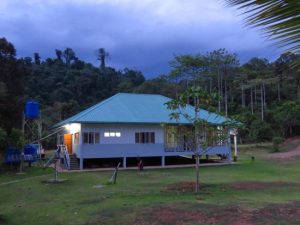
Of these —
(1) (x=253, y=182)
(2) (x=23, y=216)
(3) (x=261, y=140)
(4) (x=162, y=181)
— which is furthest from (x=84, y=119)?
(3) (x=261, y=140)

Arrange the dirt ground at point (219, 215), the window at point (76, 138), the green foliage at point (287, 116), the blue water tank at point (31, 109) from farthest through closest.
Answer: the green foliage at point (287, 116)
the blue water tank at point (31, 109)
the window at point (76, 138)
the dirt ground at point (219, 215)

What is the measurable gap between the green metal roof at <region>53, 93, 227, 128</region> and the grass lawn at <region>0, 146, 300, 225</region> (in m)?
9.68

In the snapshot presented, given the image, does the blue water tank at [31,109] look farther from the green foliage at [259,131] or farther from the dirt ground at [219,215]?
the green foliage at [259,131]

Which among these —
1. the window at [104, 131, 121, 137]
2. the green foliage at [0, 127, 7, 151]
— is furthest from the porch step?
the green foliage at [0, 127, 7, 151]

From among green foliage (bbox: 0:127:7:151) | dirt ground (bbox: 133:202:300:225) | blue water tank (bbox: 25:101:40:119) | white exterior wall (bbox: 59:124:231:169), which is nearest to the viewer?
dirt ground (bbox: 133:202:300:225)

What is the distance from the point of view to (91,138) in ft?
105

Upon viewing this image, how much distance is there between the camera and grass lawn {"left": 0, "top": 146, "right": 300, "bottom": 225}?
1189cm

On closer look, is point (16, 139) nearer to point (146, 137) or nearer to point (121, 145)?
point (121, 145)

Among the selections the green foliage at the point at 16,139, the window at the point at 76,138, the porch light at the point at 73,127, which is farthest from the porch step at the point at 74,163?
the green foliage at the point at 16,139

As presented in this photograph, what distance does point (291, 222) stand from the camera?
1092cm

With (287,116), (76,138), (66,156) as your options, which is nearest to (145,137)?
(76,138)

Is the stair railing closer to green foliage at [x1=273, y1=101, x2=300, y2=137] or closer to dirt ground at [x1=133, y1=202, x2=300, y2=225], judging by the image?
dirt ground at [x1=133, y1=202, x2=300, y2=225]

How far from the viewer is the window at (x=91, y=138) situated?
31641 millimetres

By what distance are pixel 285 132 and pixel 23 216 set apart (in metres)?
52.3
